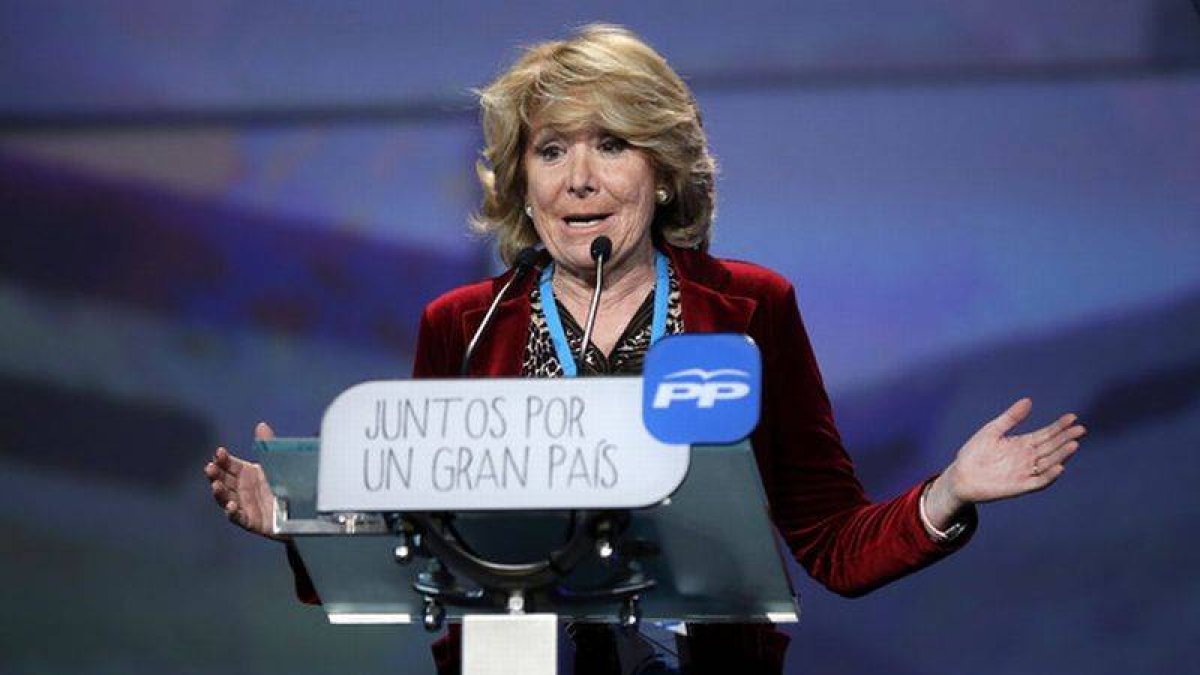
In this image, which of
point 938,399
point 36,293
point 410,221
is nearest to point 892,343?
point 938,399

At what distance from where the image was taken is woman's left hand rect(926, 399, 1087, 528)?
2.19 meters

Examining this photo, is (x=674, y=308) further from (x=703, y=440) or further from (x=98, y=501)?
(x=98, y=501)

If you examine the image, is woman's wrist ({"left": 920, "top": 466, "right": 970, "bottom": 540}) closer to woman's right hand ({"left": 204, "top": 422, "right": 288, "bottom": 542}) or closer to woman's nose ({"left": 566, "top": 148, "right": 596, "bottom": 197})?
woman's nose ({"left": 566, "top": 148, "right": 596, "bottom": 197})

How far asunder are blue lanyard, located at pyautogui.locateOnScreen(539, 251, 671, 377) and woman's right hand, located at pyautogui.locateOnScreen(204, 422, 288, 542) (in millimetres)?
491

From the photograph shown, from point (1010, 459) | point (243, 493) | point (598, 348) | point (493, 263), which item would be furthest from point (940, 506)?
point (493, 263)

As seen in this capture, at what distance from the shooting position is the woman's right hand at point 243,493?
222 cm

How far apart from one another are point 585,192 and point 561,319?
181 millimetres

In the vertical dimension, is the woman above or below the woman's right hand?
above

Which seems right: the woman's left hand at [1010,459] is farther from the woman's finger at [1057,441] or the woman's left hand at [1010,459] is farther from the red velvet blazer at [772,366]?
the red velvet blazer at [772,366]

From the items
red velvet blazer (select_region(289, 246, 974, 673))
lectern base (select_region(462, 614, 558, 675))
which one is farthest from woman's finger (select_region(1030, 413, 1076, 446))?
lectern base (select_region(462, 614, 558, 675))

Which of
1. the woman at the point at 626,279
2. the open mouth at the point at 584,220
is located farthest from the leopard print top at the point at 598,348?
the open mouth at the point at 584,220

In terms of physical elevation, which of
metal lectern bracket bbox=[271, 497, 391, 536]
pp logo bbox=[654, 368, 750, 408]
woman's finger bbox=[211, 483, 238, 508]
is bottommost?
metal lectern bracket bbox=[271, 497, 391, 536]

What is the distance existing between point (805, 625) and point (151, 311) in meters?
1.39

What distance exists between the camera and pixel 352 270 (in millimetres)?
3791
